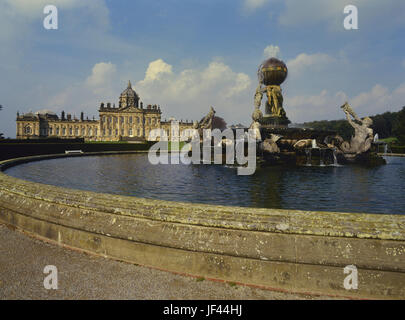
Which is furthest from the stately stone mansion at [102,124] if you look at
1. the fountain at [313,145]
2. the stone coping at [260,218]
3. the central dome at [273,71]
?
the stone coping at [260,218]

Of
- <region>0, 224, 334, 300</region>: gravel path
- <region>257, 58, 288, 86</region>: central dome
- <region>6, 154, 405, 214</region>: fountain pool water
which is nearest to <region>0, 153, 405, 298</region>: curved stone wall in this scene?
<region>0, 224, 334, 300</region>: gravel path

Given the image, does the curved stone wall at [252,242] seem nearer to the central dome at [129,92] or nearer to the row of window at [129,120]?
the row of window at [129,120]

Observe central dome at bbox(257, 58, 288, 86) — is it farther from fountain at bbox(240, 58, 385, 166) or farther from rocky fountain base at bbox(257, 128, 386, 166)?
rocky fountain base at bbox(257, 128, 386, 166)

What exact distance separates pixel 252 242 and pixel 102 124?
121m

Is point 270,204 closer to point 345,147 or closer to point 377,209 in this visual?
point 377,209

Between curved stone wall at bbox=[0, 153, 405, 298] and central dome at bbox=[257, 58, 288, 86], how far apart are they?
22493 mm

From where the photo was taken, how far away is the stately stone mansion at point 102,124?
11289 centimetres

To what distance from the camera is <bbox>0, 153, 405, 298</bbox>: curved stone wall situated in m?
3.24

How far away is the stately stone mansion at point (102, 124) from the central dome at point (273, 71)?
300 ft
